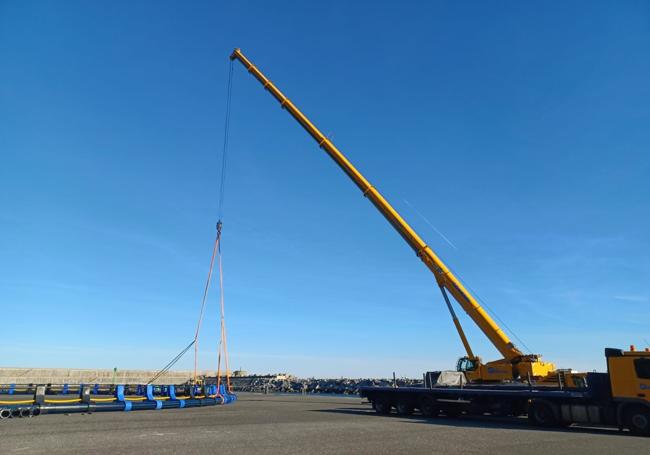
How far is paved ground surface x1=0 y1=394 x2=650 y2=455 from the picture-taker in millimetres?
11914

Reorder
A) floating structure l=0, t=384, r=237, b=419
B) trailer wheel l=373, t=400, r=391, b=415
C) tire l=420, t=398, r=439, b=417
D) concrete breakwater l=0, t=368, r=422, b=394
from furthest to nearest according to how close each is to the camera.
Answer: concrete breakwater l=0, t=368, r=422, b=394, trailer wheel l=373, t=400, r=391, b=415, tire l=420, t=398, r=439, b=417, floating structure l=0, t=384, r=237, b=419

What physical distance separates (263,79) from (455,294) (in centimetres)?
2848

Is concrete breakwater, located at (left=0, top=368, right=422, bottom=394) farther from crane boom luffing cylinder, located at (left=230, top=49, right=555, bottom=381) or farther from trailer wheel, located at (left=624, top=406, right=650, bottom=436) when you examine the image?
trailer wheel, located at (left=624, top=406, right=650, bottom=436)

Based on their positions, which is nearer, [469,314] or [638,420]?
[638,420]

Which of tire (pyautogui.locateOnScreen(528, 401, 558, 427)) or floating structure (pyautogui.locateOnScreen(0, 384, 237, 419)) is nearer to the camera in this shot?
tire (pyautogui.locateOnScreen(528, 401, 558, 427))

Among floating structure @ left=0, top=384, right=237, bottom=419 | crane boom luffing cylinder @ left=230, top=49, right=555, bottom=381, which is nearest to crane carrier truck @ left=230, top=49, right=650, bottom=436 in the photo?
crane boom luffing cylinder @ left=230, top=49, right=555, bottom=381

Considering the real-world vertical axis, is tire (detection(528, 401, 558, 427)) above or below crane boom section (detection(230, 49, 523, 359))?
below

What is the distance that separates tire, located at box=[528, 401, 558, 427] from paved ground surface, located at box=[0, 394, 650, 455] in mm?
1219

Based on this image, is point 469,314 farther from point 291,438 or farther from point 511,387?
point 291,438

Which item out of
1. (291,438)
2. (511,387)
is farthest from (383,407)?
(291,438)

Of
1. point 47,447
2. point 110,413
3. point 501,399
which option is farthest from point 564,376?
point 110,413

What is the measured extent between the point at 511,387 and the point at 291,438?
40.7ft

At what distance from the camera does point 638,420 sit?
1700 cm

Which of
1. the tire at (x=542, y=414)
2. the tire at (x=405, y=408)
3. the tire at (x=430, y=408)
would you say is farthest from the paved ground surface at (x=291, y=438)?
the tire at (x=405, y=408)
